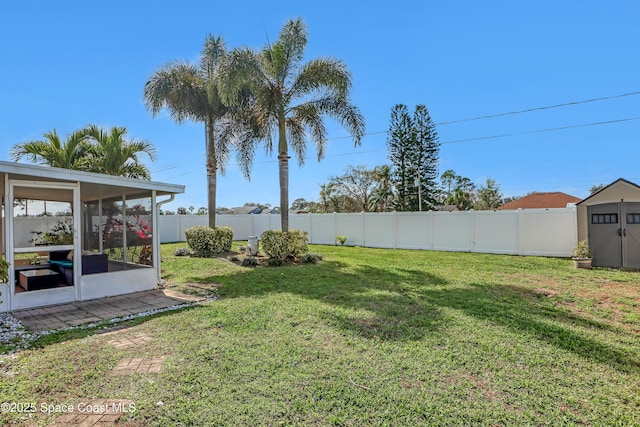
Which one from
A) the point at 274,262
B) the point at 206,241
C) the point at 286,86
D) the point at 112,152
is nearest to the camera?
the point at 274,262

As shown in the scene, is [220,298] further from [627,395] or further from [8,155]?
[8,155]

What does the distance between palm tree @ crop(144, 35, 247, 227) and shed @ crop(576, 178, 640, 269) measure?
1190cm

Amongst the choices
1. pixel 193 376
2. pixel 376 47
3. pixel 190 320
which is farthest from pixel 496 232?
pixel 193 376

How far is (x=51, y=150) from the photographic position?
10.9 metres

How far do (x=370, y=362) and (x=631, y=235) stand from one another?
33.7ft

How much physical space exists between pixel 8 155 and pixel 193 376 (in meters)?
13.0

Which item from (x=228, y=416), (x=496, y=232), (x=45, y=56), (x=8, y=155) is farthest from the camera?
(x=496, y=232)

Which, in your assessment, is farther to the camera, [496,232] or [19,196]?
[496,232]

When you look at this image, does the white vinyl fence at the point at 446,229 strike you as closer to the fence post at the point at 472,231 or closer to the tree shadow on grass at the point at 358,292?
the fence post at the point at 472,231

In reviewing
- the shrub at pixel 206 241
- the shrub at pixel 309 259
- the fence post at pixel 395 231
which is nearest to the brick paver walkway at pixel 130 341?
the shrub at pixel 309 259

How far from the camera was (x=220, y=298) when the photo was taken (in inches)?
255

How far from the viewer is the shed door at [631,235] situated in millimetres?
9281

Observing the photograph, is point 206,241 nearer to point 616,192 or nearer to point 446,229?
point 446,229

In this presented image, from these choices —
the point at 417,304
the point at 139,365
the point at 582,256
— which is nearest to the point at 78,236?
the point at 139,365
